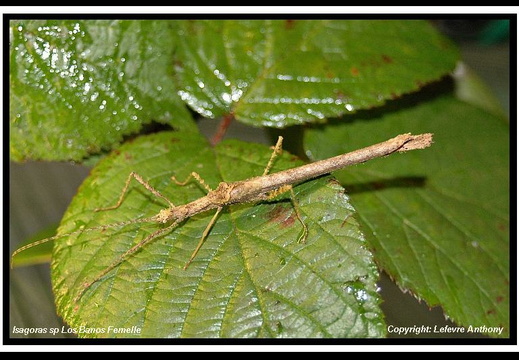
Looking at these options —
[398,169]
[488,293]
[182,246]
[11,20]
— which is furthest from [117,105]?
[488,293]

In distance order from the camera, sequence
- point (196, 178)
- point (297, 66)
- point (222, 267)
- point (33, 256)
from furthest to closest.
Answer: point (297, 66) → point (33, 256) → point (196, 178) → point (222, 267)

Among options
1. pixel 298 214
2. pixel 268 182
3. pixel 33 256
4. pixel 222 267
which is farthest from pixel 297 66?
pixel 33 256

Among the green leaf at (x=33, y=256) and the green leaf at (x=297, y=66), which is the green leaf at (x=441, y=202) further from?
the green leaf at (x=33, y=256)

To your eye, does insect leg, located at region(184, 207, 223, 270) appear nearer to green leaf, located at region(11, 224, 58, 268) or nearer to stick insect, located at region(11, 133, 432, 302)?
stick insect, located at region(11, 133, 432, 302)

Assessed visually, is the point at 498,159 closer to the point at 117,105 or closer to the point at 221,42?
the point at 221,42

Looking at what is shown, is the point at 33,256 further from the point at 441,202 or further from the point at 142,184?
the point at 441,202

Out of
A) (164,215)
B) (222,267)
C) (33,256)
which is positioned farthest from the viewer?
(33,256)
